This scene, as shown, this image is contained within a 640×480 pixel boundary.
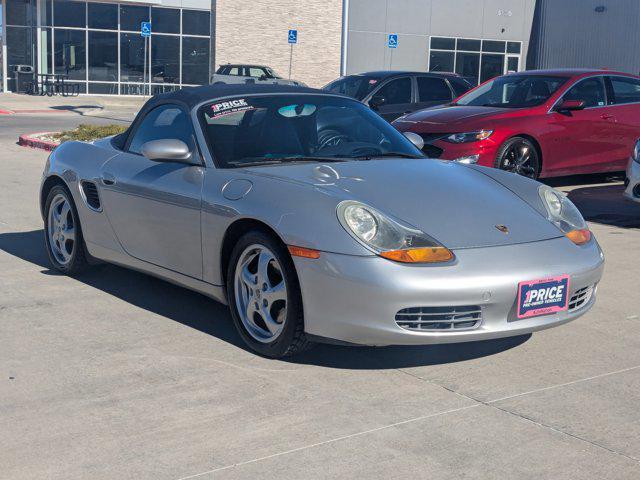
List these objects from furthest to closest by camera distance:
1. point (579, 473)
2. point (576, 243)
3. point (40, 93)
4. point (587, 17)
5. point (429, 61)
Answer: point (429, 61)
point (587, 17)
point (40, 93)
point (576, 243)
point (579, 473)

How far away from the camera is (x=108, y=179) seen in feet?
20.7

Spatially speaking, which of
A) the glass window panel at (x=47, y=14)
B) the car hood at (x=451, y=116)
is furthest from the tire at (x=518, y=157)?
the glass window panel at (x=47, y=14)

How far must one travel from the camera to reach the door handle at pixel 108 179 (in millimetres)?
6277

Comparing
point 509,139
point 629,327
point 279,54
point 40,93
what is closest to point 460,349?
point 629,327

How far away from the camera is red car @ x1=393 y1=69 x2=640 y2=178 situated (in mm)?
11336

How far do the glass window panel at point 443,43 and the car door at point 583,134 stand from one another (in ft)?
98.8

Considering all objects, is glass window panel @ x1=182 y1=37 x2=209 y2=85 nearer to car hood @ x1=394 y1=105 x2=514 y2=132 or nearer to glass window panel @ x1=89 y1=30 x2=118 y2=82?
glass window panel @ x1=89 y1=30 x2=118 y2=82

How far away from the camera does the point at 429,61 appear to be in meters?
42.0

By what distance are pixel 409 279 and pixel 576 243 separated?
3.93ft

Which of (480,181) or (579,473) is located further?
(480,181)

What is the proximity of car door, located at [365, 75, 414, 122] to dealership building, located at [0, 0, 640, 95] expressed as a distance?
66.0ft

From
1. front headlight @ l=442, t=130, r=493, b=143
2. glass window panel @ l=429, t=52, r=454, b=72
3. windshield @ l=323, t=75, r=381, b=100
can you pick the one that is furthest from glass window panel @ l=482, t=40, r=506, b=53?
front headlight @ l=442, t=130, r=493, b=143

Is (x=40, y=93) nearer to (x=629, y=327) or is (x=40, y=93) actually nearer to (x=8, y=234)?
(x=8, y=234)

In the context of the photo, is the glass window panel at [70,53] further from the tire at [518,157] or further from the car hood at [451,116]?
the tire at [518,157]
